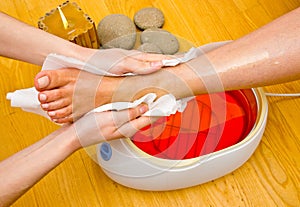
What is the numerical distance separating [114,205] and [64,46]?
406 mm

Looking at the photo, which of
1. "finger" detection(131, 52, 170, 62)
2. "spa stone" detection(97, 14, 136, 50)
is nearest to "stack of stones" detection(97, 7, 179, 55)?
"spa stone" detection(97, 14, 136, 50)

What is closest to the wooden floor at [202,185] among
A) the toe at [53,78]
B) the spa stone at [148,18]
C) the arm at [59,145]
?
the spa stone at [148,18]

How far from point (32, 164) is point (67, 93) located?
16 centimetres

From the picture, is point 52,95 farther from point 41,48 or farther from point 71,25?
point 71,25

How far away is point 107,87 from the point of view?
2.85 ft

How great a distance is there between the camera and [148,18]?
127 cm

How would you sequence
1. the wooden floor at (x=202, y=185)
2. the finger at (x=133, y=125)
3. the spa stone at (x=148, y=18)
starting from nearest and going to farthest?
1. the finger at (x=133, y=125)
2. the wooden floor at (x=202, y=185)
3. the spa stone at (x=148, y=18)

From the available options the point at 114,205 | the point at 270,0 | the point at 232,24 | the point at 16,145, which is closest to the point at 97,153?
the point at 114,205

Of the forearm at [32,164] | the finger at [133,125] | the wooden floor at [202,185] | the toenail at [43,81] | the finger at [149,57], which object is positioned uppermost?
the toenail at [43,81]

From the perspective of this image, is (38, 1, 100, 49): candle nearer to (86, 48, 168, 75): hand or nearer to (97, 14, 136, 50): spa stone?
(97, 14, 136, 50): spa stone

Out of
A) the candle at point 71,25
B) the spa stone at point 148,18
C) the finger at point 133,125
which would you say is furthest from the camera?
the spa stone at point 148,18

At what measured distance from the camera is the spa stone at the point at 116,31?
47.1 inches

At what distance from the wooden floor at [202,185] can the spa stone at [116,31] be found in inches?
5.4

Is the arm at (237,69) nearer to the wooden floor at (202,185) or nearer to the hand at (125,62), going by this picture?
the hand at (125,62)
